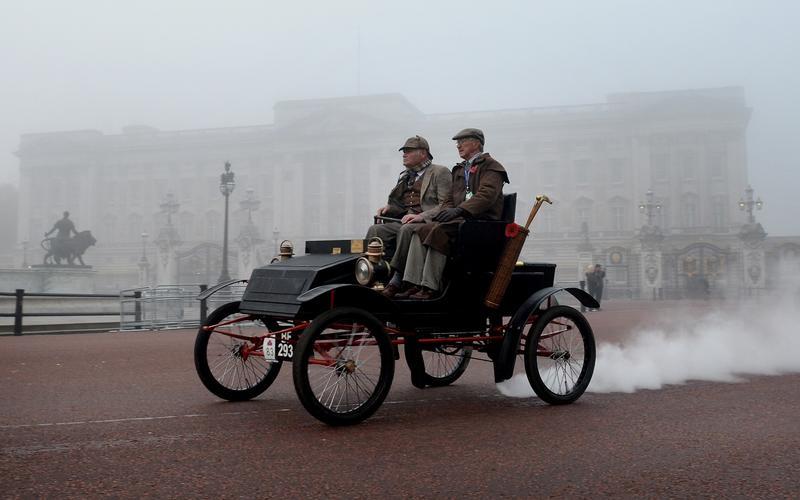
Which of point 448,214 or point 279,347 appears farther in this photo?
point 448,214

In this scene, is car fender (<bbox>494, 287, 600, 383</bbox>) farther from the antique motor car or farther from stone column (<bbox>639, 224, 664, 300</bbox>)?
stone column (<bbox>639, 224, 664, 300</bbox>)

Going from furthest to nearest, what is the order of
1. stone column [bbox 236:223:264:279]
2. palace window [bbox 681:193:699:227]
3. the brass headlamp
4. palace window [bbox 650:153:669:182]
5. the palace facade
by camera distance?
palace window [bbox 650:153:669:182], palace window [bbox 681:193:699:227], the palace facade, stone column [bbox 236:223:264:279], the brass headlamp

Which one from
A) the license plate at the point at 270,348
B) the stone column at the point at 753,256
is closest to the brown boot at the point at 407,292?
the license plate at the point at 270,348

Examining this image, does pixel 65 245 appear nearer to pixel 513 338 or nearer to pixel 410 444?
pixel 513 338

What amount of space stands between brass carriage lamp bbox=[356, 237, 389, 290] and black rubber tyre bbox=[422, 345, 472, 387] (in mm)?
643

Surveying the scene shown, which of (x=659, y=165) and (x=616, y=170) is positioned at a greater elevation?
(x=659, y=165)

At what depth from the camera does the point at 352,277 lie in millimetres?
4848

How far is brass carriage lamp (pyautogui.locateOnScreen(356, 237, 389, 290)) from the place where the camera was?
187 inches

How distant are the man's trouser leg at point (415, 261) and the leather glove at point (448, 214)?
0.24 meters

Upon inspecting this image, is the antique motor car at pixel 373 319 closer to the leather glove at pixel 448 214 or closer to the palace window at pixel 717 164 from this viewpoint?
the leather glove at pixel 448 214

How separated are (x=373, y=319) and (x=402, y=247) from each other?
0.75m

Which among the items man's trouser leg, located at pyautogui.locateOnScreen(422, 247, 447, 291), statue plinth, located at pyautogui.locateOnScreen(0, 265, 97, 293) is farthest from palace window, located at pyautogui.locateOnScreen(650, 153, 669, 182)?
man's trouser leg, located at pyautogui.locateOnScreen(422, 247, 447, 291)

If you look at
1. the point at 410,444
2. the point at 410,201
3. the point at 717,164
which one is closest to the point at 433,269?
the point at 410,201

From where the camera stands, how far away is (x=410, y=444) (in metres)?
3.93
